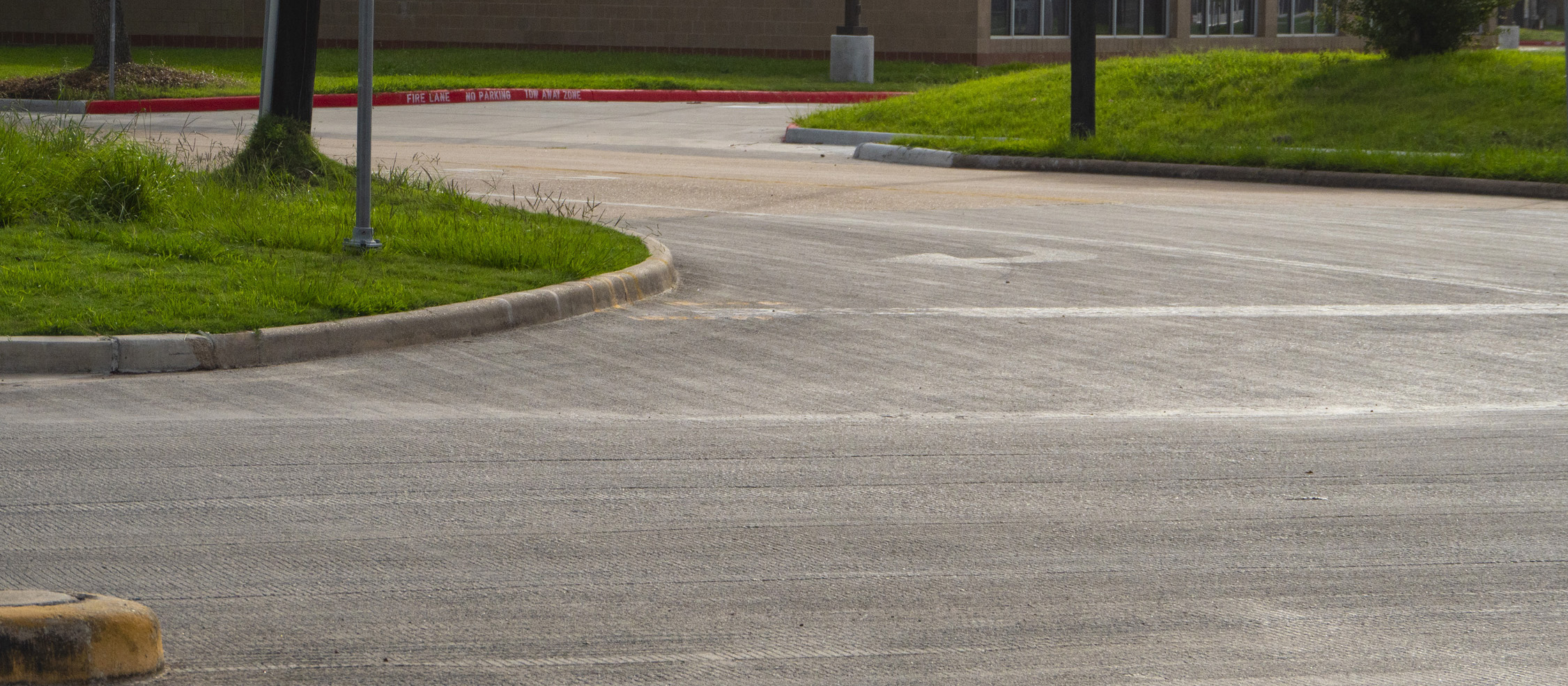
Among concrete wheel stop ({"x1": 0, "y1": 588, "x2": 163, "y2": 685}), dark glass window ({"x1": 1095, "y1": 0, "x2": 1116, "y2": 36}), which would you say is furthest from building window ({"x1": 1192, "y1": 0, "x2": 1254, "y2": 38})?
concrete wheel stop ({"x1": 0, "y1": 588, "x2": 163, "y2": 685})

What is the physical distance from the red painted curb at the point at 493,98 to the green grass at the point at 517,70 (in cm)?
68

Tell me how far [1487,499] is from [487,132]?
18.5m

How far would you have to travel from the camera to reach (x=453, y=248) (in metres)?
10.1

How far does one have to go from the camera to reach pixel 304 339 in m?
7.89

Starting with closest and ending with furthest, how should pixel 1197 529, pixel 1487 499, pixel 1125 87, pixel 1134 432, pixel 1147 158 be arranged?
pixel 1197 529 → pixel 1487 499 → pixel 1134 432 → pixel 1147 158 → pixel 1125 87

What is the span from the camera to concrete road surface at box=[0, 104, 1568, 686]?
4.09 meters

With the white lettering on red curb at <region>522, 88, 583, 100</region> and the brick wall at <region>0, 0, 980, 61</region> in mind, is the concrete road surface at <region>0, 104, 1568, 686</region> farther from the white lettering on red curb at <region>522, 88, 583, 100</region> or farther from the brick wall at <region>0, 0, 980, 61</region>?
the brick wall at <region>0, 0, 980, 61</region>

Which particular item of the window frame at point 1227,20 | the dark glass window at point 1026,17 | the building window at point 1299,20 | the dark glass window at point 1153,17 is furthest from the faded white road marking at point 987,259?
the building window at point 1299,20

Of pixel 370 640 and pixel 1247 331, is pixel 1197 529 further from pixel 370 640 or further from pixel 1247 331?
pixel 1247 331

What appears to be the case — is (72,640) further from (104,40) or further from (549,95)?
(104,40)

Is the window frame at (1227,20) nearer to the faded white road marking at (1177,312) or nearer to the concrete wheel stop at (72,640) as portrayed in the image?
the faded white road marking at (1177,312)

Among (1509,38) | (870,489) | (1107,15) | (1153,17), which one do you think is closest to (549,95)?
(1107,15)

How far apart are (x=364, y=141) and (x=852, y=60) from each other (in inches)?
979

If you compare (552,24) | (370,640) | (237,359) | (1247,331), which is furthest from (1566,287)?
Answer: (552,24)
